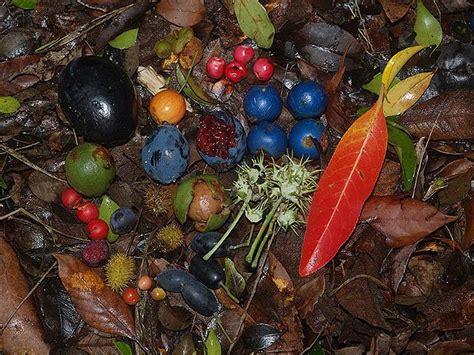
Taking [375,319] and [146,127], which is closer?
[375,319]

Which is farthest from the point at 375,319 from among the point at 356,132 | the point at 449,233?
the point at 356,132

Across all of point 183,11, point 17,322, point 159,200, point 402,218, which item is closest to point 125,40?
point 183,11

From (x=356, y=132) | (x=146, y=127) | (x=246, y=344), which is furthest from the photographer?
(x=146, y=127)

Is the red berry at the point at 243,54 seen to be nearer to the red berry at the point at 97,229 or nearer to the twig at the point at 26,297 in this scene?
the red berry at the point at 97,229

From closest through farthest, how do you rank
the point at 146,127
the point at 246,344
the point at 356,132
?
the point at 356,132 → the point at 246,344 → the point at 146,127

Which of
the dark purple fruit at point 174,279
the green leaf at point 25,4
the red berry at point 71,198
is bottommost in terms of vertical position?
the dark purple fruit at point 174,279

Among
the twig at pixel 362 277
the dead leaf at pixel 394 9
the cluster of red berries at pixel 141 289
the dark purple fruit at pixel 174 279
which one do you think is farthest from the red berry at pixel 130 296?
the dead leaf at pixel 394 9

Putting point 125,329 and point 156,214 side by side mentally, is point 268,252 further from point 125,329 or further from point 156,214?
point 125,329
